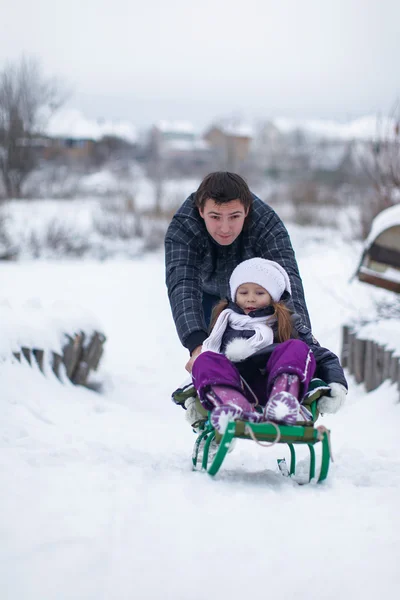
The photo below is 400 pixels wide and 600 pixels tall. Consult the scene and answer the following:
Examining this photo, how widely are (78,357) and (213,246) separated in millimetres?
2705

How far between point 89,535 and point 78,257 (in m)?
16.4

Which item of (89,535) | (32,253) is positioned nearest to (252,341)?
(89,535)

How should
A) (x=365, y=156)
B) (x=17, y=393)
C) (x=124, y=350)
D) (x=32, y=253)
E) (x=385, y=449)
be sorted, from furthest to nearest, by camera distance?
(x=32, y=253), (x=365, y=156), (x=124, y=350), (x=17, y=393), (x=385, y=449)

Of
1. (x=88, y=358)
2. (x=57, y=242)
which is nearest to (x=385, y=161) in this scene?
(x=88, y=358)

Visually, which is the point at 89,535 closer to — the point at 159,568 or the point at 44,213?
the point at 159,568

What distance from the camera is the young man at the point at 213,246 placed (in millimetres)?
2982

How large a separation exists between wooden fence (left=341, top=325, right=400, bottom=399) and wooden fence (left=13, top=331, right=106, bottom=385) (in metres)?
2.42

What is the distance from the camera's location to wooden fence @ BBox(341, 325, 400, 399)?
528 centimetres

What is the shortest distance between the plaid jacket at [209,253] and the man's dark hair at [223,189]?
148 mm

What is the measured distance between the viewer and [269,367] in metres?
2.76

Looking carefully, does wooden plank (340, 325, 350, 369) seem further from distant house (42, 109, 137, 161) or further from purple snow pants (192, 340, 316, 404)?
distant house (42, 109, 137, 161)

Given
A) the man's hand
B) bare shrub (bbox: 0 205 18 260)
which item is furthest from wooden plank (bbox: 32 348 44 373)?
bare shrub (bbox: 0 205 18 260)

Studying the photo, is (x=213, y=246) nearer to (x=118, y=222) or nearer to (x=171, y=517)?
(x=171, y=517)

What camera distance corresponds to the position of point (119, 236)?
66.0 feet
